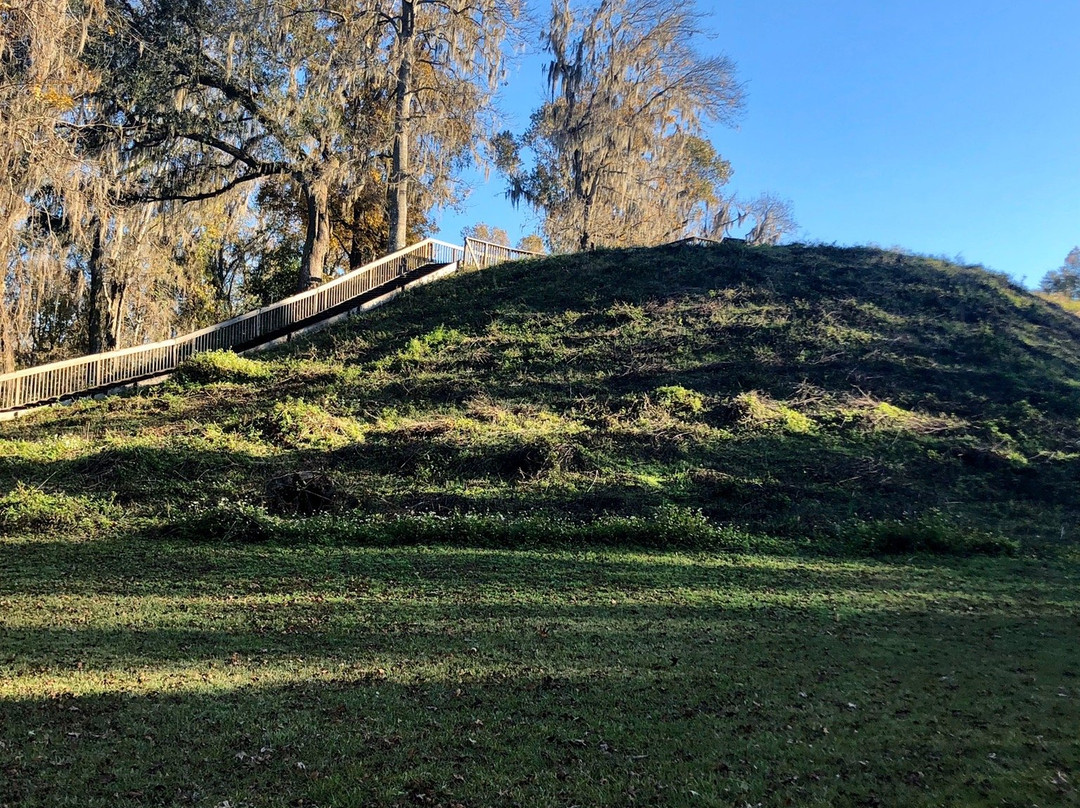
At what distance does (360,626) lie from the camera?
22.2 ft

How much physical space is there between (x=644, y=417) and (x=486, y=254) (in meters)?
13.4

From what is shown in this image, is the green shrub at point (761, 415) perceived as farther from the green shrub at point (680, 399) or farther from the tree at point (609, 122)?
the tree at point (609, 122)

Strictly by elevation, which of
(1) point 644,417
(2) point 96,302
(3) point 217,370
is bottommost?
(1) point 644,417

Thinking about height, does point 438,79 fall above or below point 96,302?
above

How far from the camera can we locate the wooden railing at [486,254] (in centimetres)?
2594

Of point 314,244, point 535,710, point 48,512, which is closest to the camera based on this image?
point 535,710

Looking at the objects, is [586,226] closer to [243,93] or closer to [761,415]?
[243,93]

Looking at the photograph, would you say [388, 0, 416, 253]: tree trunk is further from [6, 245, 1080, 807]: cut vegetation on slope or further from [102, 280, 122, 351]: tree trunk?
[102, 280, 122, 351]: tree trunk

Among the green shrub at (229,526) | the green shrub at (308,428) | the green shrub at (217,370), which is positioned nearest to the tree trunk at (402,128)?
the green shrub at (217,370)

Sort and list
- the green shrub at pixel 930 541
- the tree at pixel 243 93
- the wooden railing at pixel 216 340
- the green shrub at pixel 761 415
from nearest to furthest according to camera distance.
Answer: the green shrub at pixel 930 541, the green shrub at pixel 761 415, the wooden railing at pixel 216 340, the tree at pixel 243 93

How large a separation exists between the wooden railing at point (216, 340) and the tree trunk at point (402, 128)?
1.14m

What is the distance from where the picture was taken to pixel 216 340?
20250 millimetres

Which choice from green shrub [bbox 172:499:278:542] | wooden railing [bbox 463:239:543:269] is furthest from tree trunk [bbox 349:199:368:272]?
green shrub [bbox 172:499:278:542]

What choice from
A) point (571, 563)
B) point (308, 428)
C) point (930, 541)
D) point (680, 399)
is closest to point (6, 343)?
point (308, 428)
